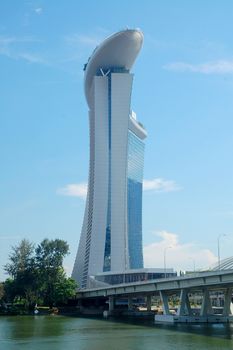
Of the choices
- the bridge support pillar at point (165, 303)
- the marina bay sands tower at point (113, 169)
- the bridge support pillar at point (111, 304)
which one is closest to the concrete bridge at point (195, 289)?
the bridge support pillar at point (165, 303)

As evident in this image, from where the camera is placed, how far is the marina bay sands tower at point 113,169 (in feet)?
498

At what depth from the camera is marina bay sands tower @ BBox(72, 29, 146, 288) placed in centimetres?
A: 15175

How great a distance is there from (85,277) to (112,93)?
55708 millimetres

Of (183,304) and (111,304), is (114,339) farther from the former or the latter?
(111,304)

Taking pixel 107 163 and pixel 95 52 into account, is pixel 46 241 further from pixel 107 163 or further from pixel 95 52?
pixel 95 52

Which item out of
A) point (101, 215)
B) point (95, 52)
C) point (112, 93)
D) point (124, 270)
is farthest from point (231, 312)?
point (95, 52)

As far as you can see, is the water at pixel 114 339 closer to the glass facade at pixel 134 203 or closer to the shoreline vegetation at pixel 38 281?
the shoreline vegetation at pixel 38 281

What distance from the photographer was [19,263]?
4771 inches

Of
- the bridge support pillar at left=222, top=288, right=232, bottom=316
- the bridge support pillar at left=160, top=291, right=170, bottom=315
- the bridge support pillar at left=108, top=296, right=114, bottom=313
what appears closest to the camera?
the bridge support pillar at left=222, top=288, right=232, bottom=316

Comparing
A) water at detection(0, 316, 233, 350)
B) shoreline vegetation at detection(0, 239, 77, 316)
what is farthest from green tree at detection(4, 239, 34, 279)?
water at detection(0, 316, 233, 350)

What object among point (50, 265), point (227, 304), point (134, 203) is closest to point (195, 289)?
point (227, 304)

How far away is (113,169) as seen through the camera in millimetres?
153875

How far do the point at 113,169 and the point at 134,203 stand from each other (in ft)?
42.2

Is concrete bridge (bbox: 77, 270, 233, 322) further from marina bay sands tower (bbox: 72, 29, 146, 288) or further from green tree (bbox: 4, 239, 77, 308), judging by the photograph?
marina bay sands tower (bbox: 72, 29, 146, 288)
